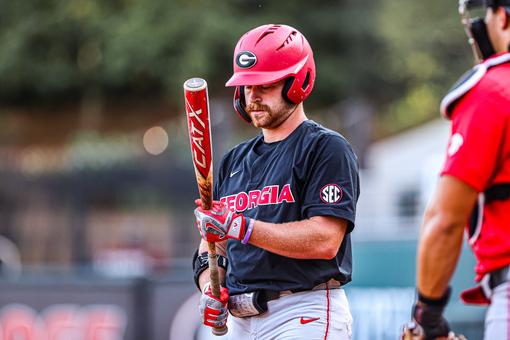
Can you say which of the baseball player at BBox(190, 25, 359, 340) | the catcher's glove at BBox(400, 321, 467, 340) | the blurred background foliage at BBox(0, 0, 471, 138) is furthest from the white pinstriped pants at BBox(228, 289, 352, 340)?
the blurred background foliage at BBox(0, 0, 471, 138)

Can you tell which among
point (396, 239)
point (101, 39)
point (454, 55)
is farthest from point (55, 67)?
point (396, 239)

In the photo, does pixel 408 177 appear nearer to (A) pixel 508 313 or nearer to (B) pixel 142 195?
(B) pixel 142 195

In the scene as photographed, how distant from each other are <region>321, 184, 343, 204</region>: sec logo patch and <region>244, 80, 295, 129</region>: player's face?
0.45m

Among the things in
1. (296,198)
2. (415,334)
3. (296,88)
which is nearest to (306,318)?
(296,198)

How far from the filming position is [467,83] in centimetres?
357

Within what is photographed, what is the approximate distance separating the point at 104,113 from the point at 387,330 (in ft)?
90.4

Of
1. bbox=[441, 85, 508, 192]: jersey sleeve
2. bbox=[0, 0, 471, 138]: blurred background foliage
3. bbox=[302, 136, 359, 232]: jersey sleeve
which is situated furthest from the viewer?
bbox=[0, 0, 471, 138]: blurred background foliage

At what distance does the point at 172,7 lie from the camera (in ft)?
107

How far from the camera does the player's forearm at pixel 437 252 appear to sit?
3.56 metres

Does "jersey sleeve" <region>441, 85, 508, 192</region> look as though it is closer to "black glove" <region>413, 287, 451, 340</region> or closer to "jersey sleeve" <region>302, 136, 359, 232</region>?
"black glove" <region>413, 287, 451, 340</region>

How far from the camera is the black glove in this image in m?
3.63

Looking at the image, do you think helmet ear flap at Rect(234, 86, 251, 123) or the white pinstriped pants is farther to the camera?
helmet ear flap at Rect(234, 86, 251, 123)

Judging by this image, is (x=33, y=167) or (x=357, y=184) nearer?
(x=357, y=184)

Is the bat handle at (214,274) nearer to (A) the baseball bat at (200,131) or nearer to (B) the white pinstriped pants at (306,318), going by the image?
(A) the baseball bat at (200,131)
